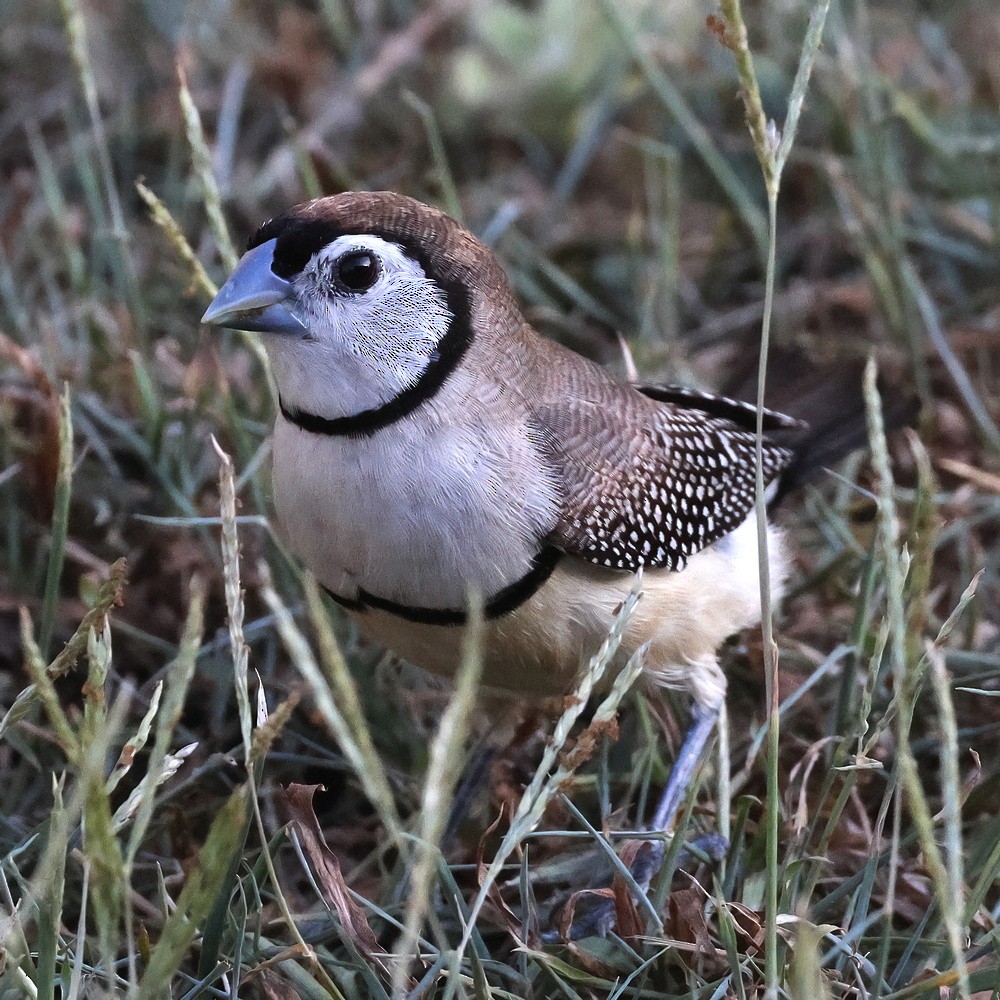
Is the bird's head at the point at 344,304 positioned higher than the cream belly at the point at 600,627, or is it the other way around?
the bird's head at the point at 344,304

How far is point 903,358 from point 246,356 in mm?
1898

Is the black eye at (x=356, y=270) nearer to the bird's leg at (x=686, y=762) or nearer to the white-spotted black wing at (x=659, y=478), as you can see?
the white-spotted black wing at (x=659, y=478)

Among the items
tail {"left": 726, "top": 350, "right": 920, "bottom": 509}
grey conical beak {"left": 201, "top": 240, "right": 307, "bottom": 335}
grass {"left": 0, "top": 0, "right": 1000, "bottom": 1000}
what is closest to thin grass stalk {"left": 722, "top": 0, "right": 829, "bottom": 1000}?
grass {"left": 0, "top": 0, "right": 1000, "bottom": 1000}

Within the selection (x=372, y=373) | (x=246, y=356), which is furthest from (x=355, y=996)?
(x=246, y=356)

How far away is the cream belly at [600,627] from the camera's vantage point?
2.36m

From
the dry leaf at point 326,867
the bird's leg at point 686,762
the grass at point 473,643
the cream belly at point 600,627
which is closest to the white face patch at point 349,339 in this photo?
the grass at point 473,643

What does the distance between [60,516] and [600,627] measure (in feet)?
3.10

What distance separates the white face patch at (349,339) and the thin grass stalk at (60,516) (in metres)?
0.40

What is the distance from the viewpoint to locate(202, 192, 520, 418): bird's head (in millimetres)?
2270

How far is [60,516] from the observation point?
7.29 feet

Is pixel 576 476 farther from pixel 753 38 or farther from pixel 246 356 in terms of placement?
pixel 753 38

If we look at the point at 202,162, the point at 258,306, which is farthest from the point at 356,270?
the point at 202,162

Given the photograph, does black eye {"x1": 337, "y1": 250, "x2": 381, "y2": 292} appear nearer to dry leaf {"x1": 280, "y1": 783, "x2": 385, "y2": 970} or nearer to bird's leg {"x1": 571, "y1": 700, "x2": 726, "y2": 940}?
dry leaf {"x1": 280, "y1": 783, "x2": 385, "y2": 970}

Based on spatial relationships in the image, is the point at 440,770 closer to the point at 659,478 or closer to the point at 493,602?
the point at 493,602
